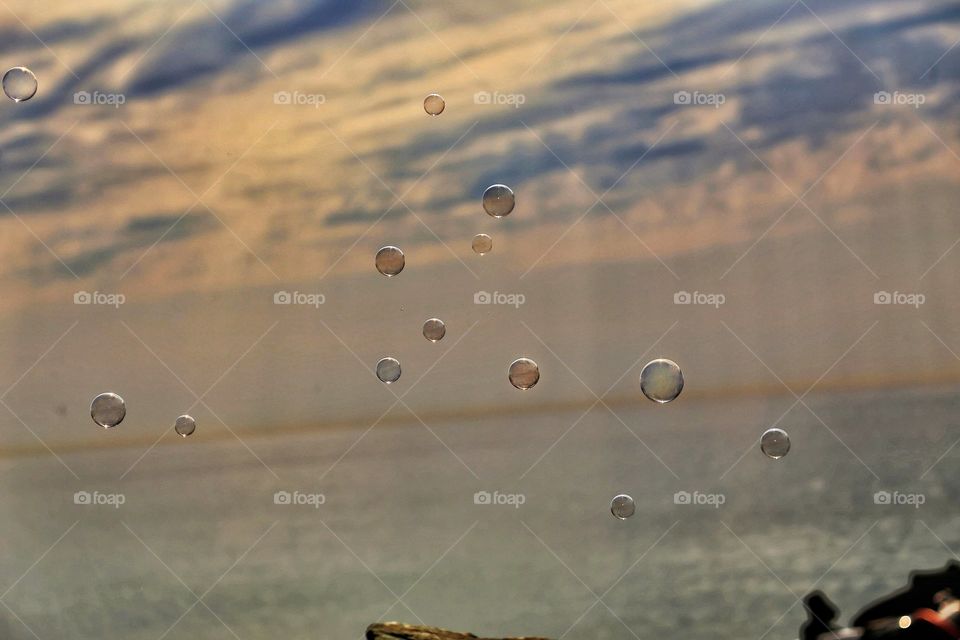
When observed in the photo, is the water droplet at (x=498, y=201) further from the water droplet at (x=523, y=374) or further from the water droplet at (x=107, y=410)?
the water droplet at (x=107, y=410)

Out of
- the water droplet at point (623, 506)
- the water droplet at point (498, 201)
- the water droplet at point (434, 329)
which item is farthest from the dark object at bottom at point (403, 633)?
the water droplet at point (498, 201)

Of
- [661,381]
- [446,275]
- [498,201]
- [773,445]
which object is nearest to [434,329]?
[498,201]

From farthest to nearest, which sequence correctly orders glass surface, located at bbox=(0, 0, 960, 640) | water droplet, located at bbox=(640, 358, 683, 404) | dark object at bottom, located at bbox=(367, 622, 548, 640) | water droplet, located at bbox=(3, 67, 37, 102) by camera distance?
1. glass surface, located at bbox=(0, 0, 960, 640)
2. water droplet, located at bbox=(3, 67, 37, 102)
3. water droplet, located at bbox=(640, 358, 683, 404)
4. dark object at bottom, located at bbox=(367, 622, 548, 640)

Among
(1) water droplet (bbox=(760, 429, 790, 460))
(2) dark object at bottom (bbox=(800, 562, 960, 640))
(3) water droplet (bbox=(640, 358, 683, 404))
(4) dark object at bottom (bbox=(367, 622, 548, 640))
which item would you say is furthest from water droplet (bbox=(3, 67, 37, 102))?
(2) dark object at bottom (bbox=(800, 562, 960, 640))

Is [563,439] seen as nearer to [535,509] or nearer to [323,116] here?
[535,509]

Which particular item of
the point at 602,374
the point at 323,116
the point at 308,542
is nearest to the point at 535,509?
the point at 602,374

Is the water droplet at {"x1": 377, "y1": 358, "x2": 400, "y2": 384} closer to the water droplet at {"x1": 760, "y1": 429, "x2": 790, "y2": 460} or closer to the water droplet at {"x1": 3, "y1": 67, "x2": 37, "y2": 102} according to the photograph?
the water droplet at {"x1": 760, "y1": 429, "x2": 790, "y2": 460}
